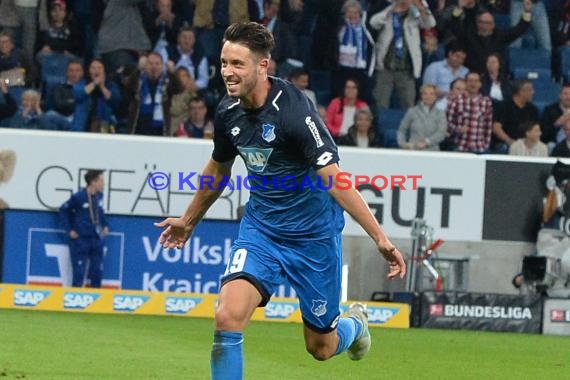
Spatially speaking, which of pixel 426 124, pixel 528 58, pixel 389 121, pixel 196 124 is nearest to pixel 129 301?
pixel 196 124

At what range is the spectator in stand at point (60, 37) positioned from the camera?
19094mm

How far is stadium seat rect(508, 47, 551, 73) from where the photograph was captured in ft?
69.0

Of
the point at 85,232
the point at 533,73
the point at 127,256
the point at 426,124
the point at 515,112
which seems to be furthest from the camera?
the point at 533,73

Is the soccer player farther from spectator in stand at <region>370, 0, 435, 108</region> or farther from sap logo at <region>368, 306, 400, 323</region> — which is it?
spectator in stand at <region>370, 0, 435, 108</region>

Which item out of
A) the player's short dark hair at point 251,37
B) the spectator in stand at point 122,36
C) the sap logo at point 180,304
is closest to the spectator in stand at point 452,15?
the spectator in stand at point 122,36

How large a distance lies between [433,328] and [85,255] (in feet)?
13.3

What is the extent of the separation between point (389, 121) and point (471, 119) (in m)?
1.39

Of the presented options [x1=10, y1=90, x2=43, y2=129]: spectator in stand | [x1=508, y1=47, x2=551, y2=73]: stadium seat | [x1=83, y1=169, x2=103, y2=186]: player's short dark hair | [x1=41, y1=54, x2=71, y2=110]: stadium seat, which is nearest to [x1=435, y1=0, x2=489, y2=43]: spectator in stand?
[x1=508, y1=47, x2=551, y2=73]: stadium seat

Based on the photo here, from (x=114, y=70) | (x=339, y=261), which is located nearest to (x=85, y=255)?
(x=114, y=70)

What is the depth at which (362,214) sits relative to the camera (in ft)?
25.6

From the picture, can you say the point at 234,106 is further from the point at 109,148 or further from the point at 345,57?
the point at 345,57

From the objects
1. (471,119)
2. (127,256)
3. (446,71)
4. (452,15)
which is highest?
(452,15)

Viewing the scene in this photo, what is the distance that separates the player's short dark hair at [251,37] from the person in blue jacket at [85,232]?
29.9 ft

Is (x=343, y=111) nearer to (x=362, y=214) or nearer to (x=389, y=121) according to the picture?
(x=389, y=121)
